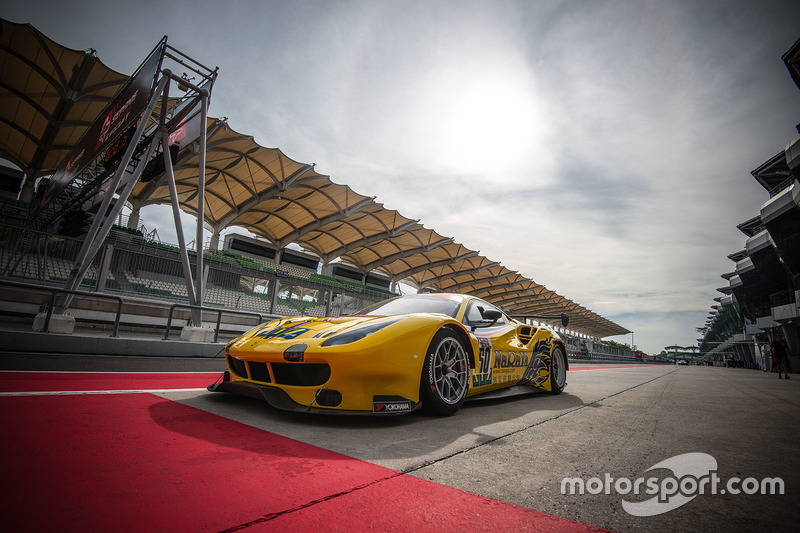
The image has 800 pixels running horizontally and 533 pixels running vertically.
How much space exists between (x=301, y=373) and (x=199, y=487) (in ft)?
4.21

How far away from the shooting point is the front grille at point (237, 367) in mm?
3090

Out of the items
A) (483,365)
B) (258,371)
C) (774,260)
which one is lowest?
(258,371)

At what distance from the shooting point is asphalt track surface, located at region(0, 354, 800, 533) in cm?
126

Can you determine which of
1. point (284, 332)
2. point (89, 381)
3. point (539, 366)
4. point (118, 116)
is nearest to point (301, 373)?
point (284, 332)

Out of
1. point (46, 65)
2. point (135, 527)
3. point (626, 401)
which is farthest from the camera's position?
point (46, 65)

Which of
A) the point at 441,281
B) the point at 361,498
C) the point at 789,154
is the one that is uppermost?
the point at 789,154

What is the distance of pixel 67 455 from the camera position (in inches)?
62.6

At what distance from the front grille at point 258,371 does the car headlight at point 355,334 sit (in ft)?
1.90

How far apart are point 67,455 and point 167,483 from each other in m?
0.55

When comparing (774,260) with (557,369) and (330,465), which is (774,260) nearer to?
(557,369)

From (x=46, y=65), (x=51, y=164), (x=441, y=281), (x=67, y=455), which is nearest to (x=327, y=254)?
(x=441, y=281)

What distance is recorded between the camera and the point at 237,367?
3.16 meters

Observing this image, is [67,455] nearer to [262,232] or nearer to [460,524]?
[460,524]

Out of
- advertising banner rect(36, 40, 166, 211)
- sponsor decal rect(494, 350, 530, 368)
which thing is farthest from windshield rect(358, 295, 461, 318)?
advertising banner rect(36, 40, 166, 211)
